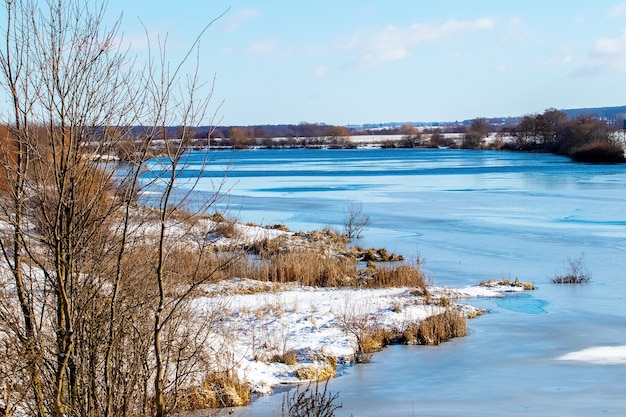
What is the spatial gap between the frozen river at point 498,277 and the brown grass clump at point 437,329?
0.80ft

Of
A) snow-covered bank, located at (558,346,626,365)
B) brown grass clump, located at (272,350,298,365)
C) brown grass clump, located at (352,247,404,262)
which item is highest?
brown grass clump, located at (272,350,298,365)

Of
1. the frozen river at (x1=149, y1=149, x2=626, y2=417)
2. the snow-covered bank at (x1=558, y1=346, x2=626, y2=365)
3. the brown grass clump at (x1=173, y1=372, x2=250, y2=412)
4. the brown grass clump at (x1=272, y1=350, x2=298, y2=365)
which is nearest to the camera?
the brown grass clump at (x1=173, y1=372, x2=250, y2=412)

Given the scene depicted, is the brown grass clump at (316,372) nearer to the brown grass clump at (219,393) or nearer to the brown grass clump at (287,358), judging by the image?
the brown grass clump at (287,358)

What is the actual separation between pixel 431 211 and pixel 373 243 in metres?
9.22

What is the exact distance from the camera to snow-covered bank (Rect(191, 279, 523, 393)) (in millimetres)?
10266

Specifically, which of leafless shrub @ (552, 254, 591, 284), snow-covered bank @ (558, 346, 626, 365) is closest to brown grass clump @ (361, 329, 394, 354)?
snow-covered bank @ (558, 346, 626, 365)

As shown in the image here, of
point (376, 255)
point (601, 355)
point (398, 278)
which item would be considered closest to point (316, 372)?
point (601, 355)

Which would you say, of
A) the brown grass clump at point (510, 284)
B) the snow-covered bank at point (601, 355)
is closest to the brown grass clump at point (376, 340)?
the snow-covered bank at point (601, 355)

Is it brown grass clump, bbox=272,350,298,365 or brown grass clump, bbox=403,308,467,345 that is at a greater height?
brown grass clump, bbox=272,350,298,365

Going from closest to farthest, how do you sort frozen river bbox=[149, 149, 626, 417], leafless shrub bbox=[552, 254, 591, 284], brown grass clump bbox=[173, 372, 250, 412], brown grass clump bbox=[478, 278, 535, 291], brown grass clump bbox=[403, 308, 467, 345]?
brown grass clump bbox=[173, 372, 250, 412]
frozen river bbox=[149, 149, 626, 417]
brown grass clump bbox=[403, 308, 467, 345]
brown grass clump bbox=[478, 278, 535, 291]
leafless shrub bbox=[552, 254, 591, 284]

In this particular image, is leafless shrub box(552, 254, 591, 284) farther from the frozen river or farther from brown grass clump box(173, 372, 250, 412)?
brown grass clump box(173, 372, 250, 412)

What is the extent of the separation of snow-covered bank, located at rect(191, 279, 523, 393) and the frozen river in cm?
52

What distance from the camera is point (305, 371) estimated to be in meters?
10.3

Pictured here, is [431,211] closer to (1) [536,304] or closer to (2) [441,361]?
(1) [536,304]
